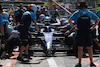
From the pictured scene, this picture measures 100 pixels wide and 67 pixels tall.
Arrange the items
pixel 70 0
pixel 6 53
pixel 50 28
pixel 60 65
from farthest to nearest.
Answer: pixel 70 0, pixel 50 28, pixel 6 53, pixel 60 65

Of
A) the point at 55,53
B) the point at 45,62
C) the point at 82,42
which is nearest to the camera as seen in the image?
the point at 82,42

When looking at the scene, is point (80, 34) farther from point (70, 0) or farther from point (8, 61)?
point (70, 0)

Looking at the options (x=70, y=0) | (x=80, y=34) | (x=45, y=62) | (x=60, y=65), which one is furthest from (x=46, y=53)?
(x=70, y=0)

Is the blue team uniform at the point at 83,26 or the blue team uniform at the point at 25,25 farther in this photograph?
the blue team uniform at the point at 25,25

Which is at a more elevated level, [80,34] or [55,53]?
[80,34]

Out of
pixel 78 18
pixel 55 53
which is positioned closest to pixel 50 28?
pixel 55 53

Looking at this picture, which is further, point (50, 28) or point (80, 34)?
point (50, 28)

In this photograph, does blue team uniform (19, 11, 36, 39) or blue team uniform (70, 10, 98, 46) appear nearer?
blue team uniform (70, 10, 98, 46)

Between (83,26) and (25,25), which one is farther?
(25,25)

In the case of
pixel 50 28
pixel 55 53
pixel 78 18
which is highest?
pixel 78 18

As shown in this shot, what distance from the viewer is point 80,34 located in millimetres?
6773

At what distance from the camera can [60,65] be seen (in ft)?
23.7

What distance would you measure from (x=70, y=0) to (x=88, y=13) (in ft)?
110

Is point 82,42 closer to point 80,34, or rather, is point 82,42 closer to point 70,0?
point 80,34
